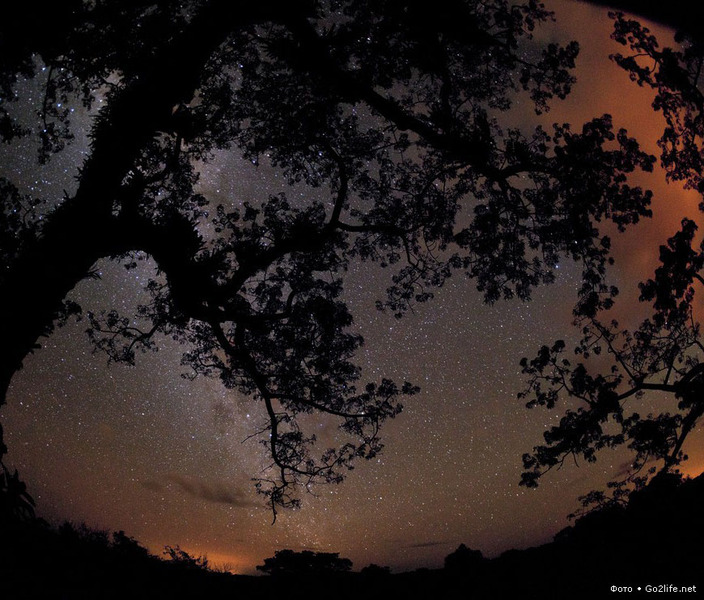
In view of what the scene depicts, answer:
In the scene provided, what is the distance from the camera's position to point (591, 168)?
28.5 feet

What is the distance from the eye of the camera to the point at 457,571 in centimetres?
797

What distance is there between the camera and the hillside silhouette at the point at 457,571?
5109mm

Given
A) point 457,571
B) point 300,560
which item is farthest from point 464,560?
point 300,560

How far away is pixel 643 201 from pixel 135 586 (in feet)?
34.2

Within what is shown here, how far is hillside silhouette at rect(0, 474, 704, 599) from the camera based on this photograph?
511cm

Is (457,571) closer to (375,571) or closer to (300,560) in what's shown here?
(375,571)

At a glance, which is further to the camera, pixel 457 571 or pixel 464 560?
pixel 464 560

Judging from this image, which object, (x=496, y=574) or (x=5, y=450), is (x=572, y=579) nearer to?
(x=496, y=574)

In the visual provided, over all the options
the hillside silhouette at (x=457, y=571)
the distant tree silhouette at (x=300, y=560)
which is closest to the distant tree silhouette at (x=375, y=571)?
the hillside silhouette at (x=457, y=571)

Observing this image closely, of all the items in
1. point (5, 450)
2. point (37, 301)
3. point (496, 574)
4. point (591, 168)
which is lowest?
point (496, 574)

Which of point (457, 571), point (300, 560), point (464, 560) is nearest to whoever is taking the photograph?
point (457, 571)

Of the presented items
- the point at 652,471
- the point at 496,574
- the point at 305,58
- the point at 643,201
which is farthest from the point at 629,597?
the point at 652,471

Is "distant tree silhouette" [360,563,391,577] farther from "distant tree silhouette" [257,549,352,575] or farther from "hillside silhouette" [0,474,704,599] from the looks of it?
"distant tree silhouette" [257,549,352,575]

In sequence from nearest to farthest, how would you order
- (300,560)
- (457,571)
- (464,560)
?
(457,571) < (464,560) < (300,560)
